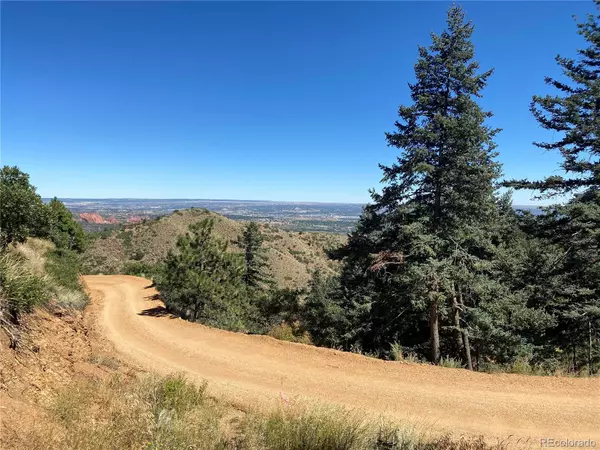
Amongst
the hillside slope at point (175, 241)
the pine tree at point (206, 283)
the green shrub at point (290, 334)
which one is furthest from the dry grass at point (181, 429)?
the hillside slope at point (175, 241)

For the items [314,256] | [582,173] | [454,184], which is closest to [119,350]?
[454,184]

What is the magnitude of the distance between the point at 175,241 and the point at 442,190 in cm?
6010

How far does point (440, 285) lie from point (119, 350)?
10500 millimetres

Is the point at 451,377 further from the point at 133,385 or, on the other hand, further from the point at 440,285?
the point at 133,385

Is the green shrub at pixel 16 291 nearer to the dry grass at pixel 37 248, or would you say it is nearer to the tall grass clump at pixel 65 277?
the tall grass clump at pixel 65 277

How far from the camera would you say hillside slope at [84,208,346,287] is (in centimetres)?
6087

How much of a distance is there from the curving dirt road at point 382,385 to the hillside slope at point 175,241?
43702 mm

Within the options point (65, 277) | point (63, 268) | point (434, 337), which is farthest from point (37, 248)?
point (434, 337)

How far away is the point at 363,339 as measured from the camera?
16.0m

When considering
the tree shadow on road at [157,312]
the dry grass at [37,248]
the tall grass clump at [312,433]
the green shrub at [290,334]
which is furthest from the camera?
the tree shadow on road at [157,312]

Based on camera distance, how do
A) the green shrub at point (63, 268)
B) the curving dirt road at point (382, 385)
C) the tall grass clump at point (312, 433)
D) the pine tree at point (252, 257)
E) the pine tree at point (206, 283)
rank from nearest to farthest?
the tall grass clump at point (312, 433) < the curving dirt road at point (382, 385) < the green shrub at point (63, 268) < the pine tree at point (206, 283) < the pine tree at point (252, 257)

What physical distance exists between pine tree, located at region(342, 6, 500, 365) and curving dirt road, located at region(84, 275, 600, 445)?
10.7ft

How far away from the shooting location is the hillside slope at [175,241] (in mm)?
60872

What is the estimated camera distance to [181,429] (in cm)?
517
